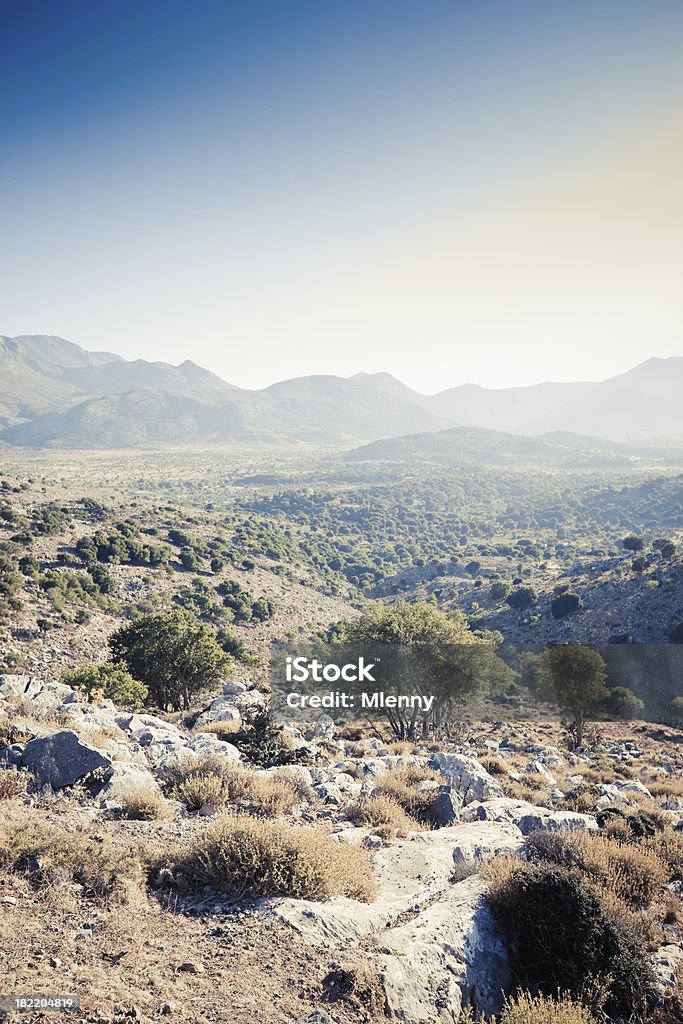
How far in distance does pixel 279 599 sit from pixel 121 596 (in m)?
24.3

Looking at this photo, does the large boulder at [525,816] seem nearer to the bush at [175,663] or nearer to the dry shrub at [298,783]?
the dry shrub at [298,783]

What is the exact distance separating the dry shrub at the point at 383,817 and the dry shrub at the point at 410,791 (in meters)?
0.37

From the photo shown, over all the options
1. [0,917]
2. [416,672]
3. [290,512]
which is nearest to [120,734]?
[0,917]

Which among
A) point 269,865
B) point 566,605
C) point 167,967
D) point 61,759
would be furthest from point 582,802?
point 566,605

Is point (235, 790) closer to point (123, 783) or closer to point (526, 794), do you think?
point (123, 783)

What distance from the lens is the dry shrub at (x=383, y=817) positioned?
992 cm

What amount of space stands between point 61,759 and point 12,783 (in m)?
0.88

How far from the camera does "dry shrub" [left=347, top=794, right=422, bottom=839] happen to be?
992 centimetres

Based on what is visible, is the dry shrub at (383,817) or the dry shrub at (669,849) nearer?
the dry shrub at (669,849)

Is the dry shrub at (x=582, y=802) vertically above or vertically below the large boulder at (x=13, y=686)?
below

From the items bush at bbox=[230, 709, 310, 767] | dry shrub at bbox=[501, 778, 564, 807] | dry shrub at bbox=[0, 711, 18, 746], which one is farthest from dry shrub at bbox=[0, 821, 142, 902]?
dry shrub at bbox=[501, 778, 564, 807]

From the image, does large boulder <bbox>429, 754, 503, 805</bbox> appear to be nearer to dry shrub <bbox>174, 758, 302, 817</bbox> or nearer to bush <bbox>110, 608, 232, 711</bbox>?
dry shrub <bbox>174, 758, 302, 817</bbox>

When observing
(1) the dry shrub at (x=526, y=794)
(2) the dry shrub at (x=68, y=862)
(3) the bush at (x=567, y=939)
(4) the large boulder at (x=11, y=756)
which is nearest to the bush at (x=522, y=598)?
(1) the dry shrub at (x=526, y=794)

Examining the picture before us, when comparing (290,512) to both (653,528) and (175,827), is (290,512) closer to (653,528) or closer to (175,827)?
(653,528)
